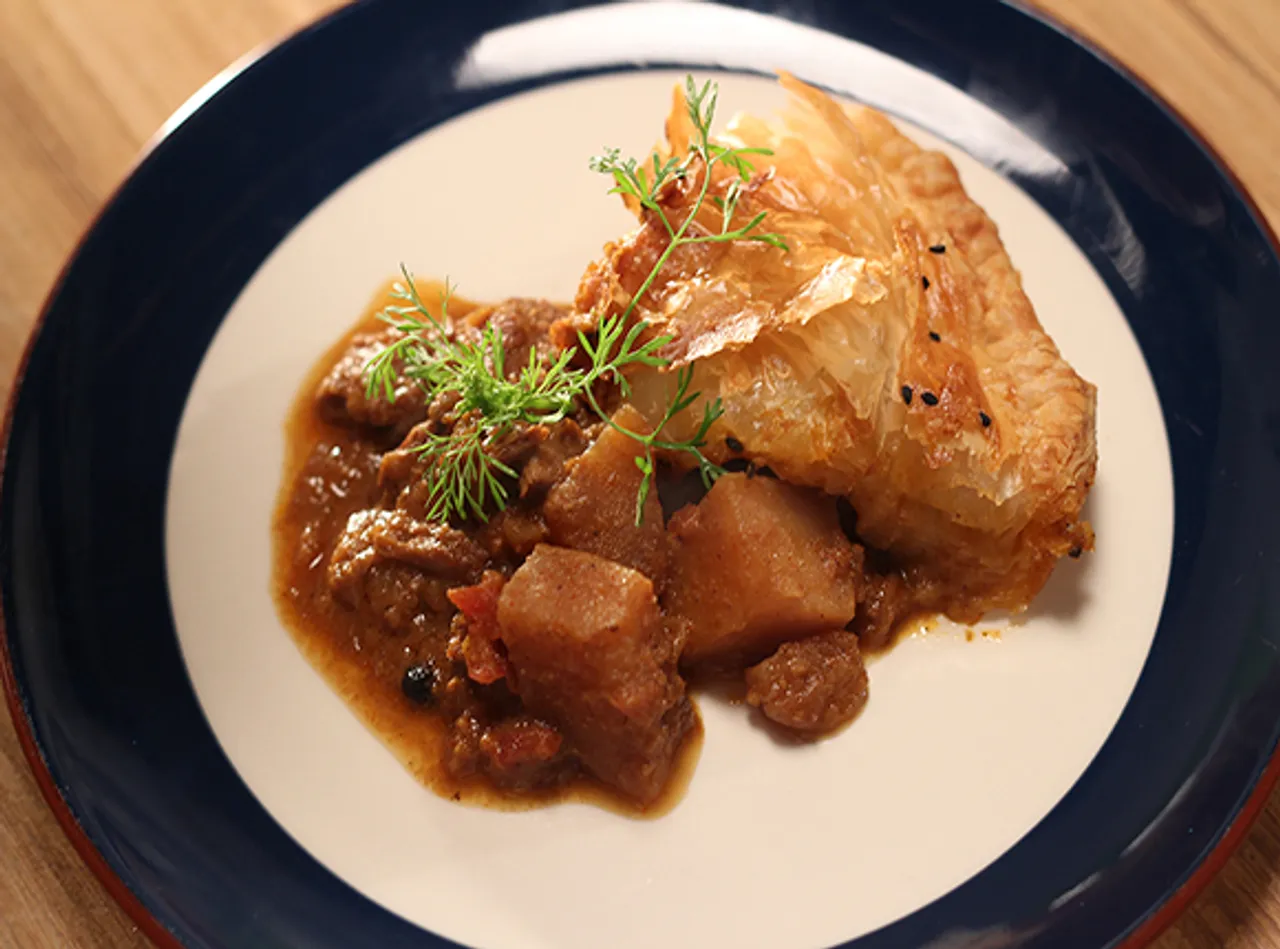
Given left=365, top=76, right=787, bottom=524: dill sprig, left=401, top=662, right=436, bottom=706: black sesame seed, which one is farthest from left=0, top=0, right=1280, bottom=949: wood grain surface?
left=401, top=662, right=436, bottom=706: black sesame seed

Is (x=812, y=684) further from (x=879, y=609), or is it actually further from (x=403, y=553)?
(x=403, y=553)

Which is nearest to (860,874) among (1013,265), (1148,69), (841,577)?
(841,577)

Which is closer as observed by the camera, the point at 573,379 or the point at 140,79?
the point at 573,379

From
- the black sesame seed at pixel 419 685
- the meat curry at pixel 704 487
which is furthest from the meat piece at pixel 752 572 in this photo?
the black sesame seed at pixel 419 685

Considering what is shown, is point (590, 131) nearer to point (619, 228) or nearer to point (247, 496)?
point (619, 228)

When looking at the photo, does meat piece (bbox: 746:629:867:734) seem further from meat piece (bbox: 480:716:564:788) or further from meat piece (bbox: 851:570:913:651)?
meat piece (bbox: 480:716:564:788)

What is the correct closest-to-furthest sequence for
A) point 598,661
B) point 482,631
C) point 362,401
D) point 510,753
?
1. point 598,661
2. point 510,753
3. point 482,631
4. point 362,401

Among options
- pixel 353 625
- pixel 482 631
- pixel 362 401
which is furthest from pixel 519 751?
pixel 362 401

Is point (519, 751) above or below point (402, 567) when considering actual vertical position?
below
